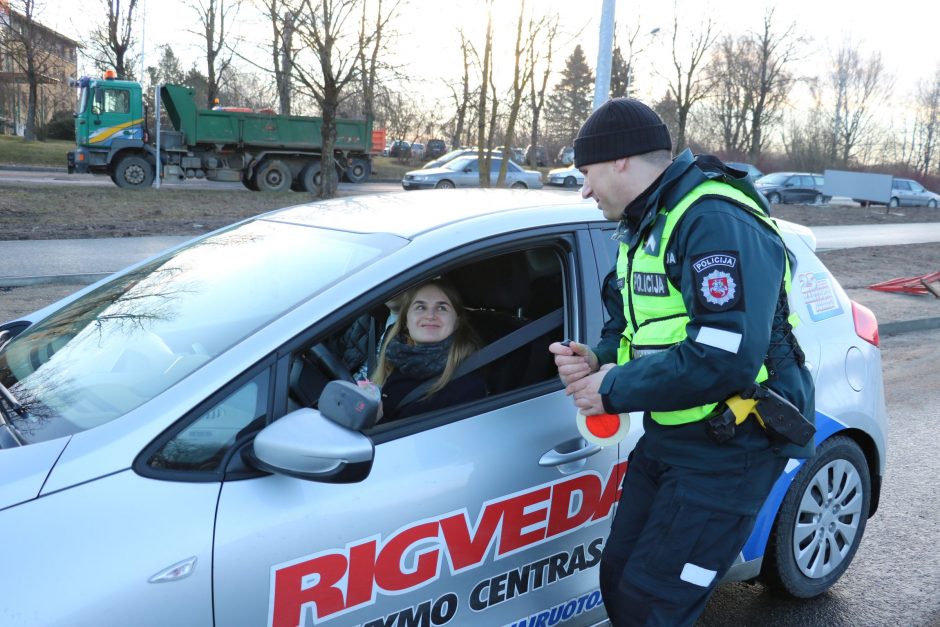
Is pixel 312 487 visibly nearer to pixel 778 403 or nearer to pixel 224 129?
pixel 778 403

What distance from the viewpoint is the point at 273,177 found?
25.8 meters

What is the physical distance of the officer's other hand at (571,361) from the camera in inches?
91.0

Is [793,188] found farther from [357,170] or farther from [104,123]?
[104,123]

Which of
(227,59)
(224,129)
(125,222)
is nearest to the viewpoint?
(125,222)

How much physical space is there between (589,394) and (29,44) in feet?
136

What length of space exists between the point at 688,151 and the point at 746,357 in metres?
0.64

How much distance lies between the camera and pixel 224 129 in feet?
82.2

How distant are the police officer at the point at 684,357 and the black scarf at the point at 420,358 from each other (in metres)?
0.51

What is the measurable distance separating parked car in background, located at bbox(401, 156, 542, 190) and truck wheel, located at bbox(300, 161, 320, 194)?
9.05 feet

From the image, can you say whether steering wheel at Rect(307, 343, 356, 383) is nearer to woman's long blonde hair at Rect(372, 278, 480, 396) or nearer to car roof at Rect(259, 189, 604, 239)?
woman's long blonde hair at Rect(372, 278, 480, 396)

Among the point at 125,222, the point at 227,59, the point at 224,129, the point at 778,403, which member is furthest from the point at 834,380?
the point at 227,59

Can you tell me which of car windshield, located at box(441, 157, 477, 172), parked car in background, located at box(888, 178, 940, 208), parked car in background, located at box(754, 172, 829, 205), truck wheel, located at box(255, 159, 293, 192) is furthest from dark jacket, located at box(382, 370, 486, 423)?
parked car in background, located at box(888, 178, 940, 208)

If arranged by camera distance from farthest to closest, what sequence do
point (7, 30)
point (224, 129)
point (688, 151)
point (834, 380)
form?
point (7, 30), point (224, 129), point (834, 380), point (688, 151)

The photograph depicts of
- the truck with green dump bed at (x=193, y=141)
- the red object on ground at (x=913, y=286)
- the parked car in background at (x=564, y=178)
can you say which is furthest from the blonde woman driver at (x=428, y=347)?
the parked car in background at (x=564, y=178)
